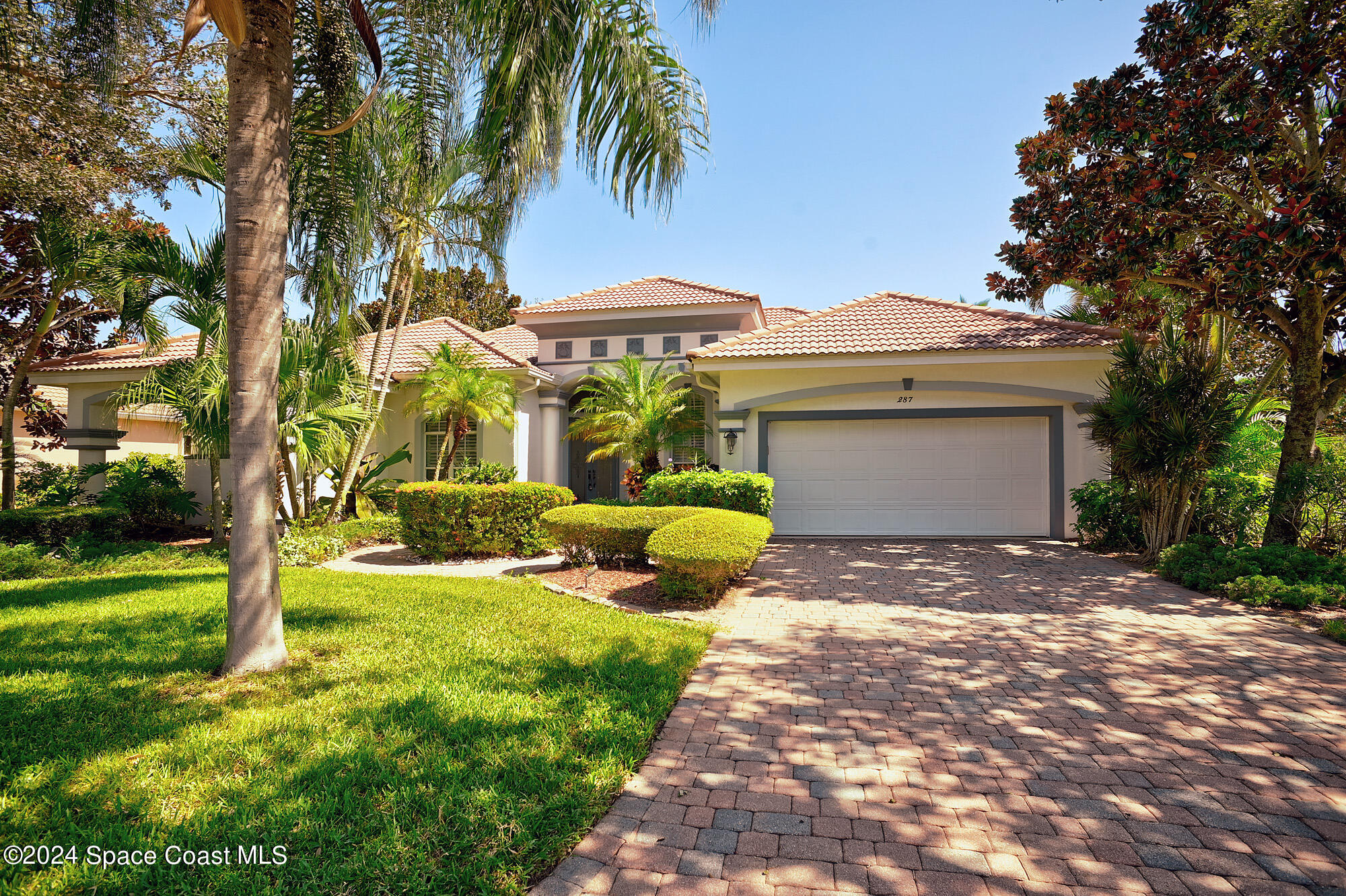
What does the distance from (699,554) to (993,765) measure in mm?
3620

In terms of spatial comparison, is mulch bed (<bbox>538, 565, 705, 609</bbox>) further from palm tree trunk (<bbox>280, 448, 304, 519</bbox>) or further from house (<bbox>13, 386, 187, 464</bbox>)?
house (<bbox>13, 386, 187, 464</bbox>)

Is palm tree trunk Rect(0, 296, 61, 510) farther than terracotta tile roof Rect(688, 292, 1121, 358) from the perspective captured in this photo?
No

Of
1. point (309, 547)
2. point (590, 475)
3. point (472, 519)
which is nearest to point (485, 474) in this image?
point (590, 475)

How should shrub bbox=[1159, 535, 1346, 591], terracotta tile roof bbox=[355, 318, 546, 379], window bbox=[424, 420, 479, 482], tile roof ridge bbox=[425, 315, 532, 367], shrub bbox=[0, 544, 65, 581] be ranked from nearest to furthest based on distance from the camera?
shrub bbox=[1159, 535, 1346, 591]
shrub bbox=[0, 544, 65, 581]
terracotta tile roof bbox=[355, 318, 546, 379]
tile roof ridge bbox=[425, 315, 532, 367]
window bbox=[424, 420, 479, 482]

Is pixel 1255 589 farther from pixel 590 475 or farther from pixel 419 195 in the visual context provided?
pixel 590 475

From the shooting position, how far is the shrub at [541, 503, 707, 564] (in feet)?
28.3

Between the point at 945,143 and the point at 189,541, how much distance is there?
15.3m

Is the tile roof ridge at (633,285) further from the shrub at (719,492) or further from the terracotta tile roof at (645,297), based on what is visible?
the shrub at (719,492)

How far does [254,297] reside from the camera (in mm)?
4379

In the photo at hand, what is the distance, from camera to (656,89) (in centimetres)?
563

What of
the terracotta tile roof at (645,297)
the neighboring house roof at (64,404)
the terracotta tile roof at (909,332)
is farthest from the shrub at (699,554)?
the neighboring house roof at (64,404)

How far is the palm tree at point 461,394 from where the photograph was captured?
14.0 metres

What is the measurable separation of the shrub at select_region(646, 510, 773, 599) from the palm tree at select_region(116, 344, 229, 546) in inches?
265

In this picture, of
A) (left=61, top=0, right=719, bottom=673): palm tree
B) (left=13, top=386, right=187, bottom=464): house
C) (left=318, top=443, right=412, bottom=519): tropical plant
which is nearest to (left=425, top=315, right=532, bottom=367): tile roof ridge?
(left=318, top=443, right=412, bottom=519): tropical plant
